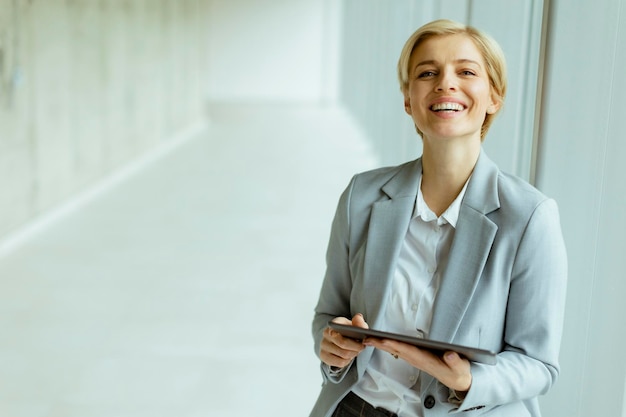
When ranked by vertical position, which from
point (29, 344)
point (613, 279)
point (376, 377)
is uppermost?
point (613, 279)

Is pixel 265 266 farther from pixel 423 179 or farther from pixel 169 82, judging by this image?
pixel 169 82

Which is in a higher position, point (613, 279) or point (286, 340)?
point (613, 279)

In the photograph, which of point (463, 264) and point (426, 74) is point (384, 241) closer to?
point (463, 264)

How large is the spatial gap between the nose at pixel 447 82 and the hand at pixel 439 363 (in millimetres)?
735

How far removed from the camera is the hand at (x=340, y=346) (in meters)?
2.39

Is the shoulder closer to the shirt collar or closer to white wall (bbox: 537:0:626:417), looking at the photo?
the shirt collar

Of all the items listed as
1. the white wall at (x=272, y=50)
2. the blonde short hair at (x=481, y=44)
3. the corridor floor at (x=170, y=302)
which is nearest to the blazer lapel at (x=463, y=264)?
the blonde short hair at (x=481, y=44)

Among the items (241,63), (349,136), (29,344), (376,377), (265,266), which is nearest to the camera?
(376,377)

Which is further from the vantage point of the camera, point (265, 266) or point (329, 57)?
point (329, 57)

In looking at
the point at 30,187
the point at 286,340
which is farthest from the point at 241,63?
the point at 286,340

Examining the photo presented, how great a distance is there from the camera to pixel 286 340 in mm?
6773

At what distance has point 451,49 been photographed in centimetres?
241

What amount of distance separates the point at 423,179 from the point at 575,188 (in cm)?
73

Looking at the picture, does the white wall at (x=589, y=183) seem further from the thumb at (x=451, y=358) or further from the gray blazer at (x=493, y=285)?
the thumb at (x=451, y=358)
